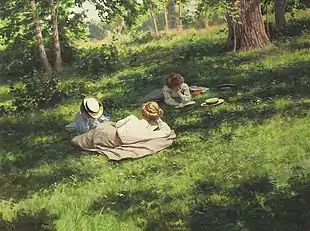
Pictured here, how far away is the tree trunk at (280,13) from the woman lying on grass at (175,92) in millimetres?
2044

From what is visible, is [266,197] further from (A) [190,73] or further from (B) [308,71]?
(A) [190,73]

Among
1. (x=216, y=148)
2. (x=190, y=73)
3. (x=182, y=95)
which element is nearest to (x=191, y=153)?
(x=216, y=148)

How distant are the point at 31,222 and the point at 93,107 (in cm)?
168

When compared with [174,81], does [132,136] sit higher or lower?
lower

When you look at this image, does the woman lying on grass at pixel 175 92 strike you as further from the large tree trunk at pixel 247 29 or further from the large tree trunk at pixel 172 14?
the large tree trunk at pixel 247 29

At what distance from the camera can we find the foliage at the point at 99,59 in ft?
22.8

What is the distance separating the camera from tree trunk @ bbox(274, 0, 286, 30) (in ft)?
25.1

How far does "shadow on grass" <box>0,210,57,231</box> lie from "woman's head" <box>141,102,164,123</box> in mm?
1574

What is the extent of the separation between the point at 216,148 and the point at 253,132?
1.37 ft

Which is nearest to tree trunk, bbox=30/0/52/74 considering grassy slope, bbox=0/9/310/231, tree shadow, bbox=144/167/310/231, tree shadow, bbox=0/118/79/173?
grassy slope, bbox=0/9/310/231

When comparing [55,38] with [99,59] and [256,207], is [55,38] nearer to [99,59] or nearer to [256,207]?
[99,59]

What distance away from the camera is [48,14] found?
6750 mm

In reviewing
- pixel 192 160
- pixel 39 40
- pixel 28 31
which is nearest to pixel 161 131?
pixel 192 160

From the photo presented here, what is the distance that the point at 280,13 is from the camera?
8.02 metres
